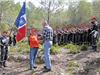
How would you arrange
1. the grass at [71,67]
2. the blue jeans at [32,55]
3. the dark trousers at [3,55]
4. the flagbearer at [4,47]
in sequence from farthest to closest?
the dark trousers at [3,55], the flagbearer at [4,47], the grass at [71,67], the blue jeans at [32,55]

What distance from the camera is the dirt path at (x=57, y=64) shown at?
11.3 meters

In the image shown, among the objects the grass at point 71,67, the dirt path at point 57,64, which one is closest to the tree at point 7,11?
the dirt path at point 57,64

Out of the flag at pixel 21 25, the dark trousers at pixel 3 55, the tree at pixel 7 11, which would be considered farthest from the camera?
the tree at pixel 7 11

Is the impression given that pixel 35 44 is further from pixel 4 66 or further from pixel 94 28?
pixel 94 28

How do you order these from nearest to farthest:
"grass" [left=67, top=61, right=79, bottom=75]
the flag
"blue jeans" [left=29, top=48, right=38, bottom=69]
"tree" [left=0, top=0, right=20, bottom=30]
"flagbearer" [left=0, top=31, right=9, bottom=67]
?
"blue jeans" [left=29, top=48, right=38, bottom=69]
"grass" [left=67, top=61, right=79, bottom=75]
"flagbearer" [left=0, top=31, right=9, bottom=67]
the flag
"tree" [left=0, top=0, right=20, bottom=30]

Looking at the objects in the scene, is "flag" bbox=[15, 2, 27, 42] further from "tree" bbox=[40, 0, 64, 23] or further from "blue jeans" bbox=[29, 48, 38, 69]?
"tree" bbox=[40, 0, 64, 23]

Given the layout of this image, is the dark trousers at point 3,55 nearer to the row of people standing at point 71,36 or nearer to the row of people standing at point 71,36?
the row of people standing at point 71,36

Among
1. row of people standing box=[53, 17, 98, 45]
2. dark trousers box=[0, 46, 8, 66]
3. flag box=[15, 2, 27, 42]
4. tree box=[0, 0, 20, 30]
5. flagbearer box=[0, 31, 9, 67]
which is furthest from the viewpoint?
tree box=[0, 0, 20, 30]

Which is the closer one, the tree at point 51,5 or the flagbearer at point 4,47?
the flagbearer at point 4,47

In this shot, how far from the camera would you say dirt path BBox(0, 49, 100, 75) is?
11320mm

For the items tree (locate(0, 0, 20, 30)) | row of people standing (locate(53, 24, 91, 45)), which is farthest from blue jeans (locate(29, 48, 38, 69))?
tree (locate(0, 0, 20, 30))

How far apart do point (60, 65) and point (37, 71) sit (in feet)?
3.96

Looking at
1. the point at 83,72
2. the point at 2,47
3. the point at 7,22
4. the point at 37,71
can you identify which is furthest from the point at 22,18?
the point at 7,22

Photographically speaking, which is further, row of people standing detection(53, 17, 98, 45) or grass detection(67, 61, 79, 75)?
row of people standing detection(53, 17, 98, 45)
